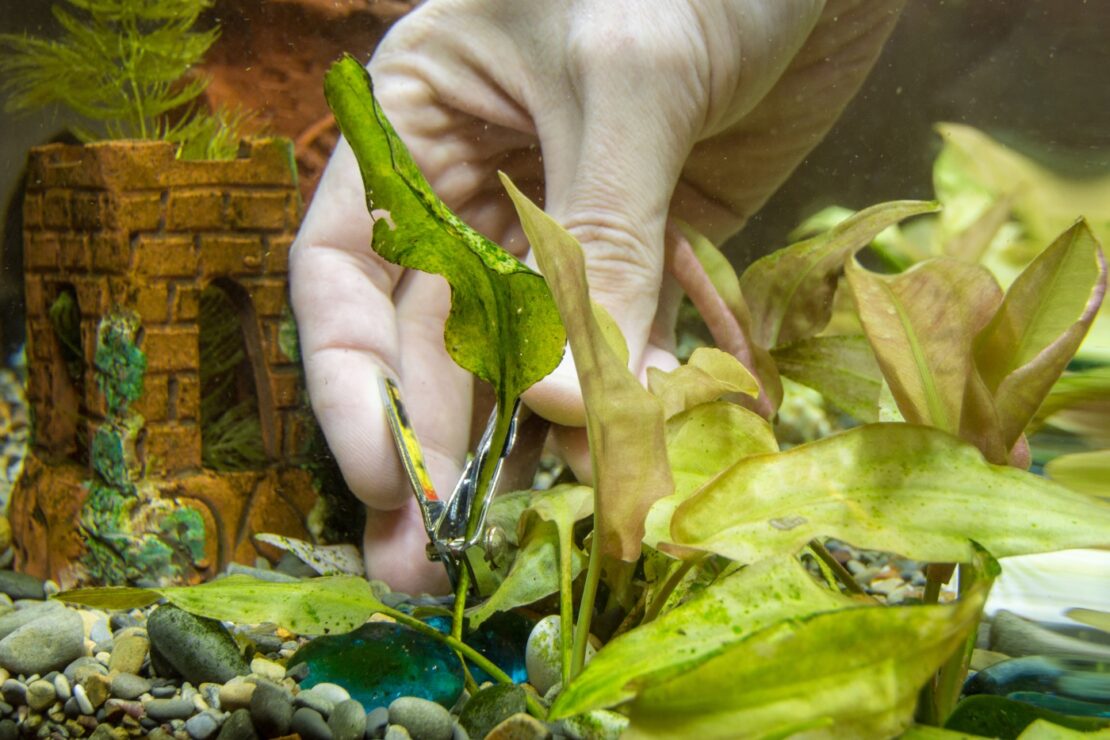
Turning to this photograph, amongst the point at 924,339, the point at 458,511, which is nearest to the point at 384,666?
the point at 458,511

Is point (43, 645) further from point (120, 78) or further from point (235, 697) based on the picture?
point (120, 78)

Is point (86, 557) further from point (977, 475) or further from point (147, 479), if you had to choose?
point (977, 475)

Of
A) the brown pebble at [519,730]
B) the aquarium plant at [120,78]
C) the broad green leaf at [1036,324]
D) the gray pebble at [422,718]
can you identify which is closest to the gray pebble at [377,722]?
the gray pebble at [422,718]

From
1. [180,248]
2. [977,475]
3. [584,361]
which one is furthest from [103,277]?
[977,475]

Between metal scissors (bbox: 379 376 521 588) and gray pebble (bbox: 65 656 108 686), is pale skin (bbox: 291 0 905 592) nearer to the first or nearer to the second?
metal scissors (bbox: 379 376 521 588)

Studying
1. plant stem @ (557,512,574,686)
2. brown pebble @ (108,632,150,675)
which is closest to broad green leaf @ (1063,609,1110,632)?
plant stem @ (557,512,574,686)

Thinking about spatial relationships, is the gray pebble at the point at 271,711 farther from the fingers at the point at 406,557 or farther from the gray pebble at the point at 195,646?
the fingers at the point at 406,557
